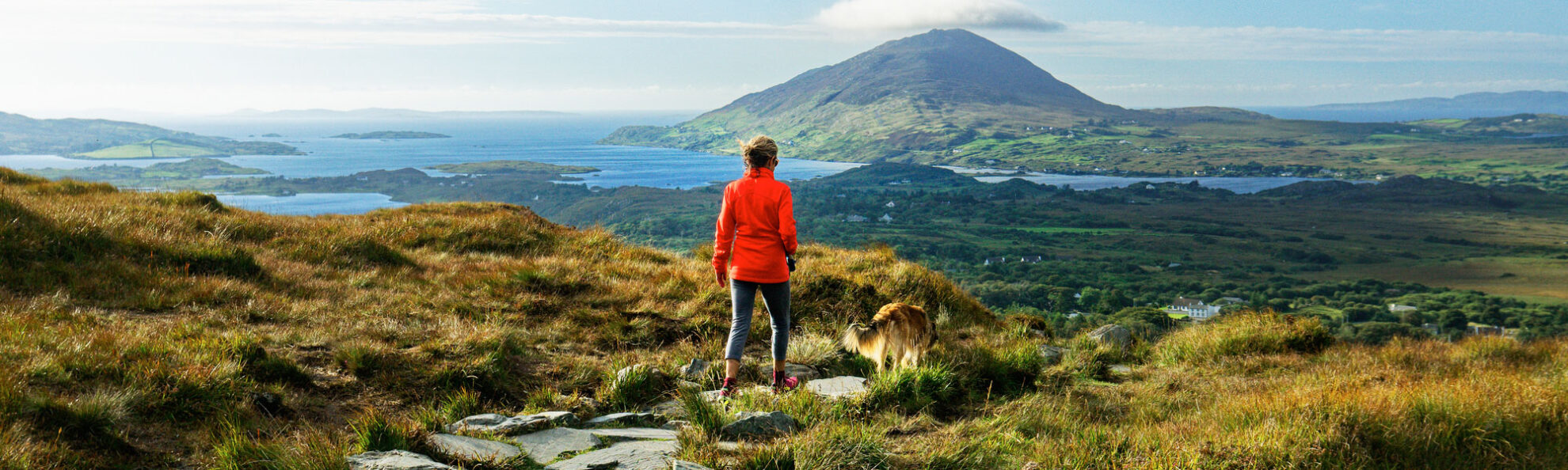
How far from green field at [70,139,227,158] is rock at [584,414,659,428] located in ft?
685

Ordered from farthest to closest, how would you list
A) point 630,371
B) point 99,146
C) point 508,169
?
point 99,146
point 508,169
point 630,371

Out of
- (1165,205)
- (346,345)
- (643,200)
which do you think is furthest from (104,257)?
(1165,205)

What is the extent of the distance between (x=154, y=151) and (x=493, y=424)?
219 meters

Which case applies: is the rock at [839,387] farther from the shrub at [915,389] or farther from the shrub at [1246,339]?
the shrub at [1246,339]

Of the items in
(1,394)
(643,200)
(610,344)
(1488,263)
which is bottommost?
(1488,263)

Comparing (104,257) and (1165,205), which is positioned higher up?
(104,257)

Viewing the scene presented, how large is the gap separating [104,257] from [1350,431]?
1132cm

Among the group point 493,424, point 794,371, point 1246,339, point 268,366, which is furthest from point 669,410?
point 1246,339

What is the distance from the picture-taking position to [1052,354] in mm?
8094

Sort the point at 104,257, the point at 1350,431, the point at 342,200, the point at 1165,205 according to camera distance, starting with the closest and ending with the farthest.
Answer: the point at 1350,431 → the point at 104,257 → the point at 342,200 → the point at 1165,205

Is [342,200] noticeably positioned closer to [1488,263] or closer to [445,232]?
[445,232]

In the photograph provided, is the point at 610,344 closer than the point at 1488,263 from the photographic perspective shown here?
Yes

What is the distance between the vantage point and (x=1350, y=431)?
174 inches

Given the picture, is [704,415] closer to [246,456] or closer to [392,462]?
[392,462]
